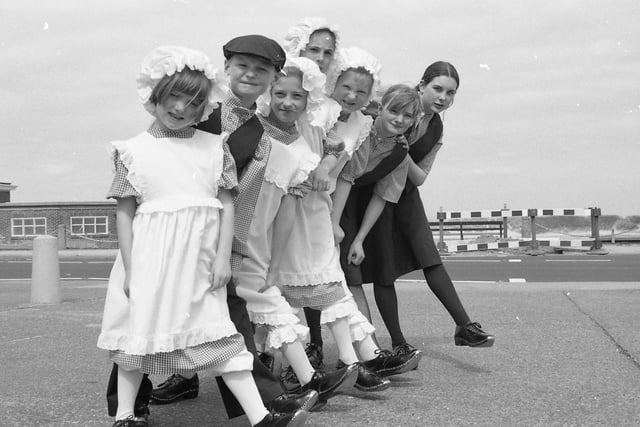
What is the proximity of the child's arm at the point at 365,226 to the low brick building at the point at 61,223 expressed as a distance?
2540 centimetres

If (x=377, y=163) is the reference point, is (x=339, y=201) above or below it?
below

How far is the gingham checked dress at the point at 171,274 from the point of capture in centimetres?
274

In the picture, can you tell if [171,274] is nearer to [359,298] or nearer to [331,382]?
[331,382]

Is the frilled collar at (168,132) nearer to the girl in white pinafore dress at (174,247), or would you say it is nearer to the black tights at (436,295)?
the girl in white pinafore dress at (174,247)

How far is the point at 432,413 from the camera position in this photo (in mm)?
3564

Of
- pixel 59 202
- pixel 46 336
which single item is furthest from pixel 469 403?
pixel 59 202

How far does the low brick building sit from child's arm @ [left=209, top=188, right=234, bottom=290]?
2660 cm

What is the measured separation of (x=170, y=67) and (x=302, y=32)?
1.34 m

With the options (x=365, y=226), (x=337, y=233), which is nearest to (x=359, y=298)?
(x=365, y=226)

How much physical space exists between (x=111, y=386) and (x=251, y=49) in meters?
1.36

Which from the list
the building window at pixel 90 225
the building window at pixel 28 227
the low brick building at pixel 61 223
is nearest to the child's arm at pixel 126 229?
the low brick building at pixel 61 223

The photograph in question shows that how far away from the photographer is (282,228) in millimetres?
3477

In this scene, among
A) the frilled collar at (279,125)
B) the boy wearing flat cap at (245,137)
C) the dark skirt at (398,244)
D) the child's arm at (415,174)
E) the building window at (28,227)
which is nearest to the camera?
the boy wearing flat cap at (245,137)

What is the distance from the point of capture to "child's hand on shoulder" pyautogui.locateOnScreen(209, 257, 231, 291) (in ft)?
9.38
